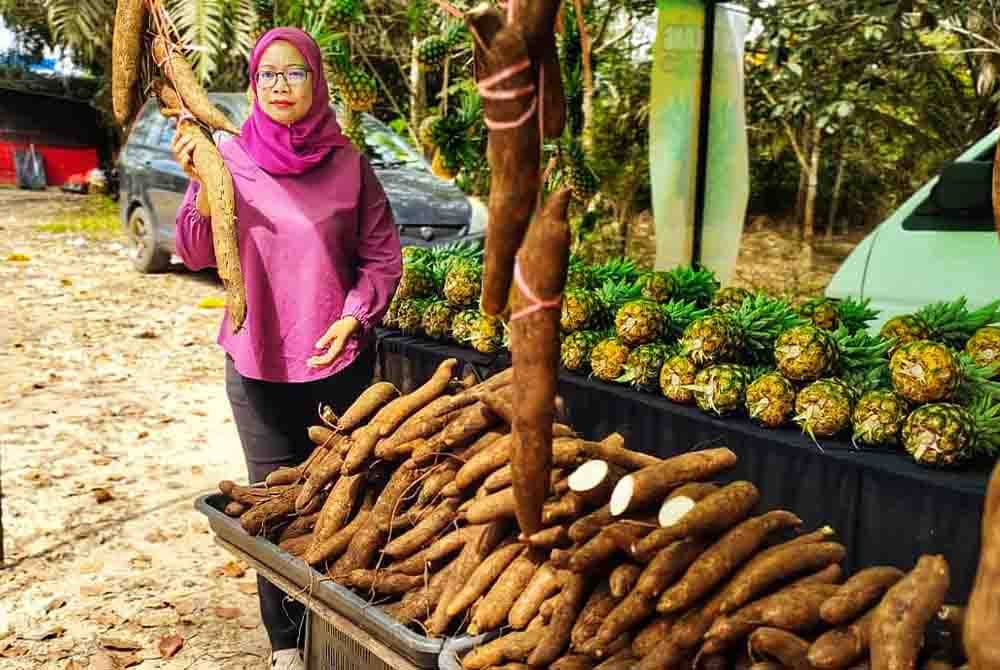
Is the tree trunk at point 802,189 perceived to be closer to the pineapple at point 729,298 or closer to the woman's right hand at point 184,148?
the pineapple at point 729,298

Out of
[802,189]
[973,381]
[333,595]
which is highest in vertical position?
[802,189]

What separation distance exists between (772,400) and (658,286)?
125 centimetres

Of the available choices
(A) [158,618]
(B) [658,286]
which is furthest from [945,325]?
(A) [158,618]

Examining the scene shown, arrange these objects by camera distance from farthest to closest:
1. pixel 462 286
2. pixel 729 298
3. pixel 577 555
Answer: pixel 462 286 < pixel 729 298 < pixel 577 555

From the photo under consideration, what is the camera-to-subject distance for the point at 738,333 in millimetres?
3668

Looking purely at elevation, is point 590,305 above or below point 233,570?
above

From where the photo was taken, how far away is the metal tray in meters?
2.13

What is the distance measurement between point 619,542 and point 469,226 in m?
7.50

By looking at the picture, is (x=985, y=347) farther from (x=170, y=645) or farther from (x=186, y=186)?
(x=186, y=186)

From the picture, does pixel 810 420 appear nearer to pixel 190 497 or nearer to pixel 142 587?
pixel 142 587

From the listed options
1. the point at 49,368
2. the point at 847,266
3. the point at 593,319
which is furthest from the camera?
the point at 49,368

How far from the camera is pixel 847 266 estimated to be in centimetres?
496

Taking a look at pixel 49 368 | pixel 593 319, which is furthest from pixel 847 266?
pixel 49 368

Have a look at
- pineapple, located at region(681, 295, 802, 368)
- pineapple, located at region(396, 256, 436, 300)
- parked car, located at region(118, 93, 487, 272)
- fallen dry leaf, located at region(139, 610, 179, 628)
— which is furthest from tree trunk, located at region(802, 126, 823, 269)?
fallen dry leaf, located at region(139, 610, 179, 628)
